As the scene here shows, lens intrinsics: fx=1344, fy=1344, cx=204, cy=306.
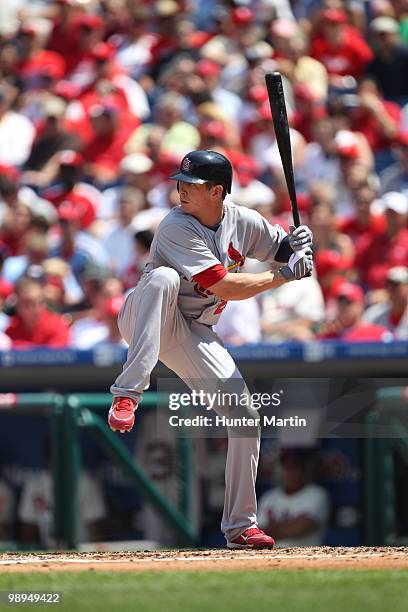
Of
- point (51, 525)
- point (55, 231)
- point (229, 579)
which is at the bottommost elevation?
point (51, 525)

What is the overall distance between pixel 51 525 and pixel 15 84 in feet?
18.1

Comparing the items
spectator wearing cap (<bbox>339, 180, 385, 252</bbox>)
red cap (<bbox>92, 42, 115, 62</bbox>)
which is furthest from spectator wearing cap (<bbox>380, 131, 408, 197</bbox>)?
red cap (<bbox>92, 42, 115, 62</bbox>)

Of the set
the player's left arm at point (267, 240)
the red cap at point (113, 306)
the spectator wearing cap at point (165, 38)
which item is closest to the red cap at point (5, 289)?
the red cap at point (113, 306)

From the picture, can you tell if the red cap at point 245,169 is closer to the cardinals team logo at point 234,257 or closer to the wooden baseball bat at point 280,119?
the wooden baseball bat at point 280,119

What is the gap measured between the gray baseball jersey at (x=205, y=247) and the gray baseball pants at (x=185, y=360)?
68mm

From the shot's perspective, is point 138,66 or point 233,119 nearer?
point 233,119

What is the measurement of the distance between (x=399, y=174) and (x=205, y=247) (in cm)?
496

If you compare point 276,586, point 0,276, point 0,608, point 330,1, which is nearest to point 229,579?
point 276,586

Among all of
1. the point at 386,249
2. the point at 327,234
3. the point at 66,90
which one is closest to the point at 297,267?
the point at 327,234

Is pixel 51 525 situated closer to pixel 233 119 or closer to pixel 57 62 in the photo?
pixel 233 119

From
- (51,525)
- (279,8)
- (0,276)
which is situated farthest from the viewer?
(279,8)

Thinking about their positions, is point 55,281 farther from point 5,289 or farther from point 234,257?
point 234,257

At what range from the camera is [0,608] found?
4.11m

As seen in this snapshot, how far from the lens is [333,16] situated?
36.9ft
